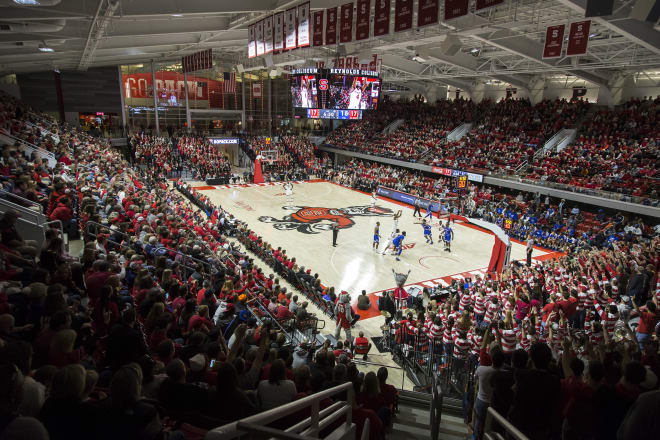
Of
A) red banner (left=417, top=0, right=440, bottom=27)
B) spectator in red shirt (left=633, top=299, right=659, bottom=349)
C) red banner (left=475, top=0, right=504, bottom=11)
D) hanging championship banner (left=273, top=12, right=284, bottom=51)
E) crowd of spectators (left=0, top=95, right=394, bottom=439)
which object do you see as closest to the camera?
crowd of spectators (left=0, top=95, right=394, bottom=439)

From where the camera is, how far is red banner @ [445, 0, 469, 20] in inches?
400

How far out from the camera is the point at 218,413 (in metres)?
2.98

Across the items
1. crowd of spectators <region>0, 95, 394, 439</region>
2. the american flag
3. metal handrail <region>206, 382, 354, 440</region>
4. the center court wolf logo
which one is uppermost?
the american flag

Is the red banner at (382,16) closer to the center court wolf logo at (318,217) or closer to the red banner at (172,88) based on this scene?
the center court wolf logo at (318,217)

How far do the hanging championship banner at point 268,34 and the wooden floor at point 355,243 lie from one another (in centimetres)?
864

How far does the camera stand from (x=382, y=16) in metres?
12.5

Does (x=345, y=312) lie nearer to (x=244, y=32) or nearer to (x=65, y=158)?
(x=65, y=158)

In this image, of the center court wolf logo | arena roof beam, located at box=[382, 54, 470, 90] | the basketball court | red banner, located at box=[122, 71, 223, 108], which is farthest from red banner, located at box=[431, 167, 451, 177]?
red banner, located at box=[122, 71, 223, 108]

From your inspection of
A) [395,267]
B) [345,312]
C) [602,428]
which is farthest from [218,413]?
[395,267]

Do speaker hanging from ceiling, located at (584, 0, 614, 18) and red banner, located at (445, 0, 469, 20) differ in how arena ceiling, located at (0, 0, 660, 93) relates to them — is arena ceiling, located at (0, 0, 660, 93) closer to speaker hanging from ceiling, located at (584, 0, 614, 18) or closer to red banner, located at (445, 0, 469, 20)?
speaker hanging from ceiling, located at (584, 0, 614, 18)

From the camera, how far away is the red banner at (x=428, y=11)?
10797 mm

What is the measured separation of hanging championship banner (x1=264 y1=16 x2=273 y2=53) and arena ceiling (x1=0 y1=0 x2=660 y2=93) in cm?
69

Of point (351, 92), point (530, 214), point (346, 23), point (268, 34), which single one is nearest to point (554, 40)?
point (346, 23)

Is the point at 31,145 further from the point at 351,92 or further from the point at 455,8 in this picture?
the point at 455,8
